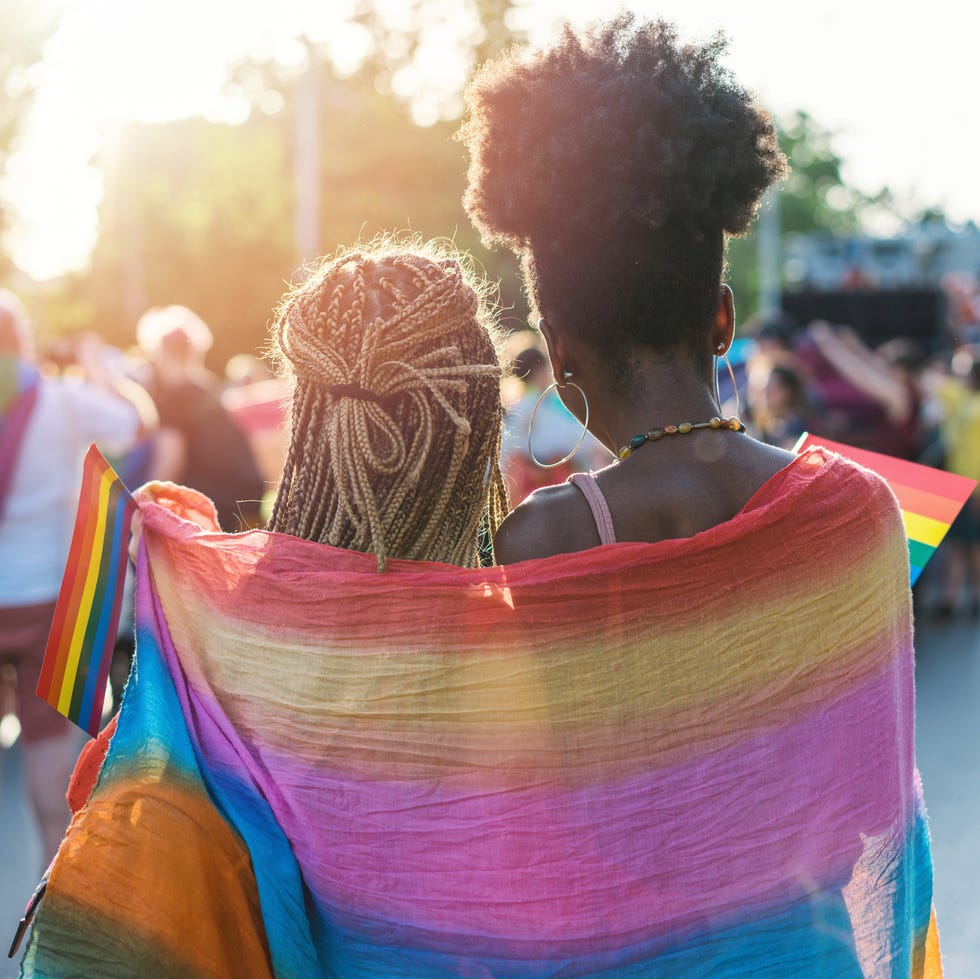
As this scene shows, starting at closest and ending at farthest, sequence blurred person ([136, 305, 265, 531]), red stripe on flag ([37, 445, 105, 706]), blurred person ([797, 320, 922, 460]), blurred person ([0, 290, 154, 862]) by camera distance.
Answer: red stripe on flag ([37, 445, 105, 706]) → blurred person ([0, 290, 154, 862]) → blurred person ([136, 305, 265, 531]) → blurred person ([797, 320, 922, 460])

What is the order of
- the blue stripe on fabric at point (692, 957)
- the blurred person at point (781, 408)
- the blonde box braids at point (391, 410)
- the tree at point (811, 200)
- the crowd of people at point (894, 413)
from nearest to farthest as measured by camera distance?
the blue stripe on fabric at point (692, 957) → the blonde box braids at point (391, 410) → the blurred person at point (781, 408) → the crowd of people at point (894, 413) → the tree at point (811, 200)

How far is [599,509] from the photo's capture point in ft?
6.35

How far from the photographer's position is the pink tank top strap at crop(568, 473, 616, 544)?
1.93 metres

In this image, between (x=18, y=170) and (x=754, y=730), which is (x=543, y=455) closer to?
(x=754, y=730)

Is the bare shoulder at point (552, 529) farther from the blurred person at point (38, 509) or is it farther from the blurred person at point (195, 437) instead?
the blurred person at point (195, 437)

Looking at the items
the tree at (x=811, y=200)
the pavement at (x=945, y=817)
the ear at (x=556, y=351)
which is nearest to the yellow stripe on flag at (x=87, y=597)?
the ear at (x=556, y=351)

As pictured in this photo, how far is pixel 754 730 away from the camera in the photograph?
6.44ft

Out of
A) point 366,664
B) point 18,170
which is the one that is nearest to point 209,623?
point 366,664

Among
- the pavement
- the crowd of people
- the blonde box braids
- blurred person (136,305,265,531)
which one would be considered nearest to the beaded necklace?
the blonde box braids

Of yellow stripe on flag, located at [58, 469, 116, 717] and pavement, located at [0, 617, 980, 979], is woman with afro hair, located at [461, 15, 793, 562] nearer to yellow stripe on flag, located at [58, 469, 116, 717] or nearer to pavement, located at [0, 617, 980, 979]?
yellow stripe on flag, located at [58, 469, 116, 717]

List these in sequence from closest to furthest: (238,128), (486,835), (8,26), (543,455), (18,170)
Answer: (486,835) < (543,455) < (8,26) < (18,170) < (238,128)

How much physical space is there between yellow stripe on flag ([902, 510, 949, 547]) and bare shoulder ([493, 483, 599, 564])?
2.73 ft

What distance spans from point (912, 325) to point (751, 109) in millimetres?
20164

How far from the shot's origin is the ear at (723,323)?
2143 mm
